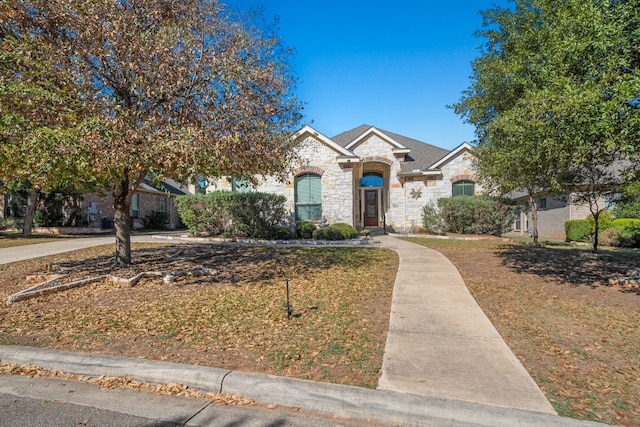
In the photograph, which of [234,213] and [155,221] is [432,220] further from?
[155,221]

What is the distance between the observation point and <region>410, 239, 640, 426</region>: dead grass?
3.24 metres

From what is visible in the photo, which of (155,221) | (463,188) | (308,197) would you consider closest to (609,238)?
(463,188)

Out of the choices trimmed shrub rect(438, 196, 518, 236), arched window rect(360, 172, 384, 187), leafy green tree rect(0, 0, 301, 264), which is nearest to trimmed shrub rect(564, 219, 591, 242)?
trimmed shrub rect(438, 196, 518, 236)

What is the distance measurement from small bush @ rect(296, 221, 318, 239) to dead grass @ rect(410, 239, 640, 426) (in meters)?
7.56

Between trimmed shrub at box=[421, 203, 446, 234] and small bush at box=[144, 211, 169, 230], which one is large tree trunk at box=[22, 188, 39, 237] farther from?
trimmed shrub at box=[421, 203, 446, 234]

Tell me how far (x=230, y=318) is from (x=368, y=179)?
60.5 feet

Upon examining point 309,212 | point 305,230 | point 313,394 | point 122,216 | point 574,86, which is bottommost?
point 313,394

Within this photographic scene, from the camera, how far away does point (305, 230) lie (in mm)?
16219

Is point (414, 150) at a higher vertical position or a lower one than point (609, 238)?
higher

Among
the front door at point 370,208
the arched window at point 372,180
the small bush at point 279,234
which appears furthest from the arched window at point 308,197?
the front door at point 370,208

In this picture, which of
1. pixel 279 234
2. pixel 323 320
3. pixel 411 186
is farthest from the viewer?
pixel 411 186

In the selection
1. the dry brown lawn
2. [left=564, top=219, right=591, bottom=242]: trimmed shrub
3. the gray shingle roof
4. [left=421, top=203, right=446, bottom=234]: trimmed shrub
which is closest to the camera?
the dry brown lawn

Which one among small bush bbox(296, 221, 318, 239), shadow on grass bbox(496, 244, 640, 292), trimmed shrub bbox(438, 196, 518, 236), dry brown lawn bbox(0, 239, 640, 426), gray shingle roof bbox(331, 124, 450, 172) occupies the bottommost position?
dry brown lawn bbox(0, 239, 640, 426)

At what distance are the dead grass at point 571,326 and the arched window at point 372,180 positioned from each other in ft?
42.3
